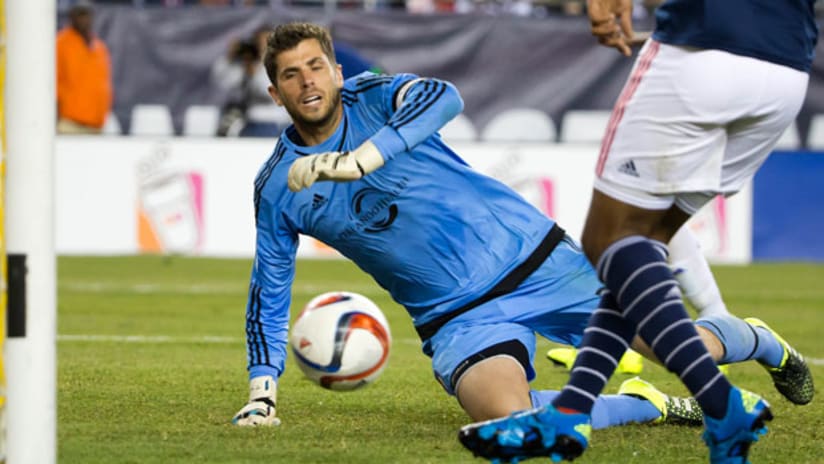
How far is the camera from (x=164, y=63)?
16.1 meters

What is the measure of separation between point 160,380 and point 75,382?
0.36 metres

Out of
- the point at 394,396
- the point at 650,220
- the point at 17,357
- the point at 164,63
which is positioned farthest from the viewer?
the point at 164,63

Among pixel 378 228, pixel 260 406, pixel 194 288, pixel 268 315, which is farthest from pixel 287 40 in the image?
pixel 194 288

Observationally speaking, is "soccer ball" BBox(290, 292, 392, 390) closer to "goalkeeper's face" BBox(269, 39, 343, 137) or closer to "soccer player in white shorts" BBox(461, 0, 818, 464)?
"goalkeeper's face" BBox(269, 39, 343, 137)

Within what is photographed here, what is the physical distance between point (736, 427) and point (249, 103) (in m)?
12.1

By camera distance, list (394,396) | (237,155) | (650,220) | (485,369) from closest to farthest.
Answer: (650,220), (485,369), (394,396), (237,155)

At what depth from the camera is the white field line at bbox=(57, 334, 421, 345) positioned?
7719mm

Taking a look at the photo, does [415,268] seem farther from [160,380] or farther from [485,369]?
[160,380]

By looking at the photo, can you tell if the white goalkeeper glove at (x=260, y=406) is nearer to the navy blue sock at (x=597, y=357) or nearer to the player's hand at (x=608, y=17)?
the navy blue sock at (x=597, y=357)

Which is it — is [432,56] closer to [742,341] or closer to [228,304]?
[228,304]

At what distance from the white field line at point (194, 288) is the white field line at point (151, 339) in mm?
2622

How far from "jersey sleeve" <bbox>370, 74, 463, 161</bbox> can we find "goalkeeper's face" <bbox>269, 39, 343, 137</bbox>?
24cm

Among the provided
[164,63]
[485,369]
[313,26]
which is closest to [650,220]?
[485,369]

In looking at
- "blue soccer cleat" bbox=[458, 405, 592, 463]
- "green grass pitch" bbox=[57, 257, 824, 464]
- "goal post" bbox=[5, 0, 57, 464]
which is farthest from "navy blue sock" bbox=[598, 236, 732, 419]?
"goal post" bbox=[5, 0, 57, 464]
